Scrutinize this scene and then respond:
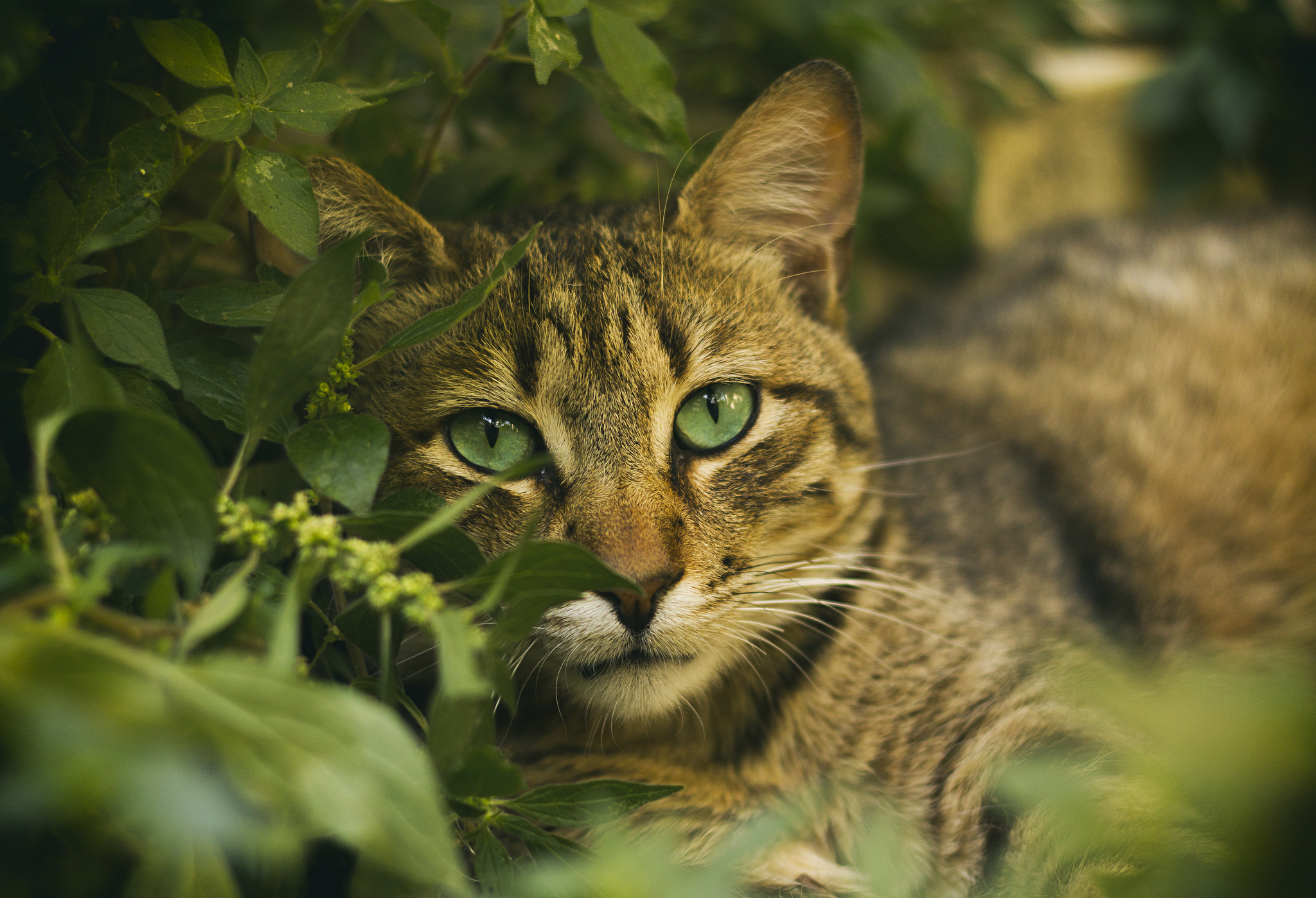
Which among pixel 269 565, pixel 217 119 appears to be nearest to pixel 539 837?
pixel 269 565

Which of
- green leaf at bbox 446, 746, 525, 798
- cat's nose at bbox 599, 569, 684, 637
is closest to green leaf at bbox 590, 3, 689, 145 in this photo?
cat's nose at bbox 599, 569, 684, 637

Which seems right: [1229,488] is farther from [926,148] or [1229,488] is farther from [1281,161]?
[1281,161]

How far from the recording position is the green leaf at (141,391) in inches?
38.3

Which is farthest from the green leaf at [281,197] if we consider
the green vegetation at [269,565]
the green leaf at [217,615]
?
the green leaf at [217,615]

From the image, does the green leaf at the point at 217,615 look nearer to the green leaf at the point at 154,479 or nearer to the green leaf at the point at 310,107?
the green leaf at the point at 154,479

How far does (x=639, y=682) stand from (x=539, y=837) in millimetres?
309

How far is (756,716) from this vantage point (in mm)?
1420

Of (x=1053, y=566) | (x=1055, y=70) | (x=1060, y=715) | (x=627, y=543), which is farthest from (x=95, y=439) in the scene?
(x=1055, y=70)

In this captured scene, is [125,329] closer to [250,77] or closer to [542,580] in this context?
[250,77]

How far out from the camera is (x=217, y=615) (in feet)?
2.20

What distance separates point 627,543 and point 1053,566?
1.17 meters

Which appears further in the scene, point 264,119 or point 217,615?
point 264,119

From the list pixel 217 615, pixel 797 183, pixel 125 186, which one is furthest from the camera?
pixel 797 183

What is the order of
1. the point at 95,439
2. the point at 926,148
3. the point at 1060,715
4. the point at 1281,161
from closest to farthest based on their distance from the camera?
the point at 95,439
the point at 1060,715
the point at 926,148
the point at 1281,161
